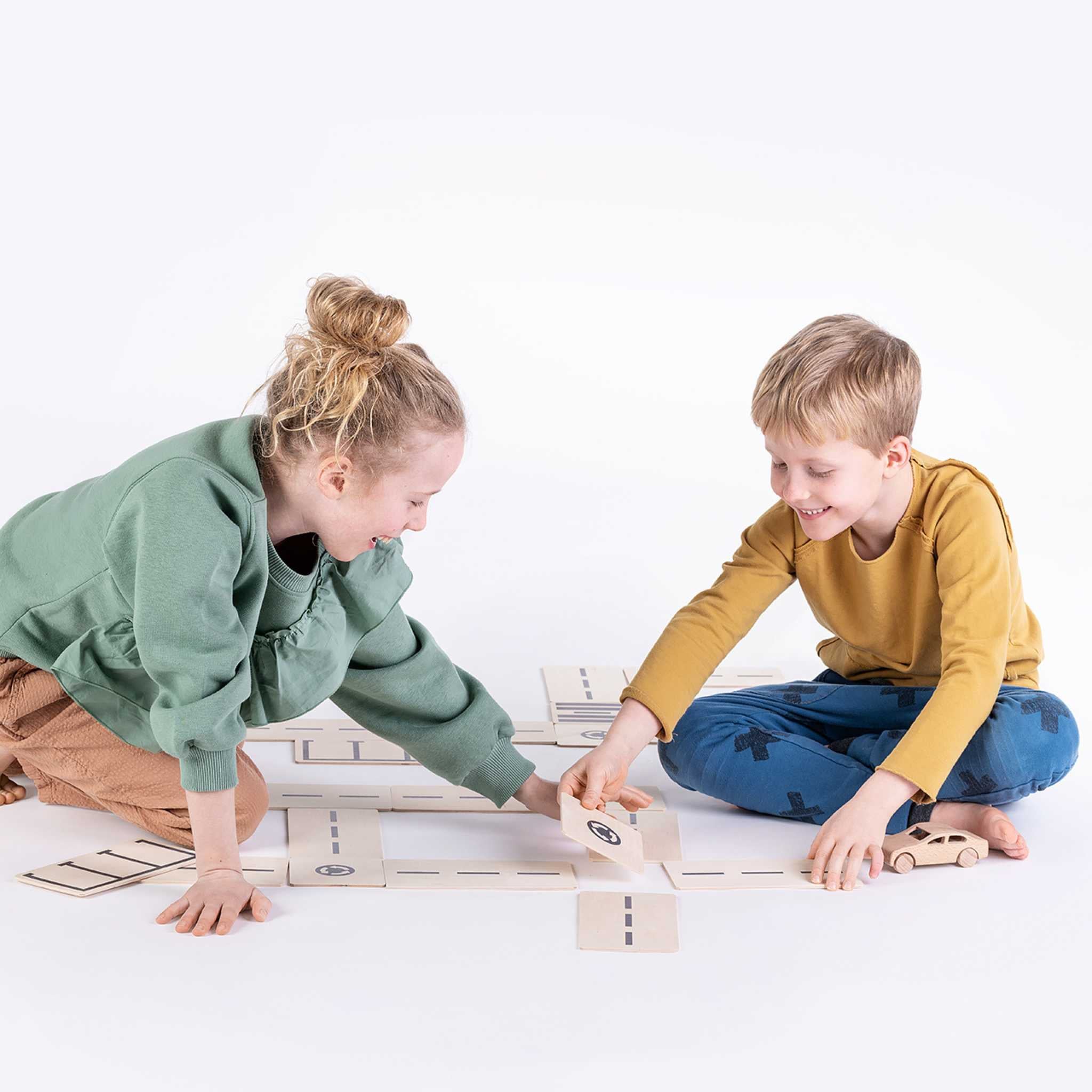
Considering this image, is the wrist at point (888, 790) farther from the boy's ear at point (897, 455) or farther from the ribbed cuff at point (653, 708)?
the boy's ear at point (897, 455)

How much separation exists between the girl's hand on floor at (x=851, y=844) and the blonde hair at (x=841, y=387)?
538 mm

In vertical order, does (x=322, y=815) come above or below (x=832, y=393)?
below

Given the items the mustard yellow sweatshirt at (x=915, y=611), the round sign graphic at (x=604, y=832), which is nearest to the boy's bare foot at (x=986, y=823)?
the mustard yellow sweatshirt at (x=915, y=611)

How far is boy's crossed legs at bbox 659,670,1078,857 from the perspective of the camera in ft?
6.89

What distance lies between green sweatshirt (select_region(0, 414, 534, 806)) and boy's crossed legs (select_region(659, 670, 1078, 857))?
330mm

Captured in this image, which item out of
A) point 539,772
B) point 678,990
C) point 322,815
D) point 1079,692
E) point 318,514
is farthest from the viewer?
point 1079,692

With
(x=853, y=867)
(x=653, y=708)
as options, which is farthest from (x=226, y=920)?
(x=853, y=867)

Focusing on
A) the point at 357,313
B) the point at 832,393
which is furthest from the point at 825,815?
the point at 357,313

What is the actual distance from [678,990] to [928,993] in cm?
30

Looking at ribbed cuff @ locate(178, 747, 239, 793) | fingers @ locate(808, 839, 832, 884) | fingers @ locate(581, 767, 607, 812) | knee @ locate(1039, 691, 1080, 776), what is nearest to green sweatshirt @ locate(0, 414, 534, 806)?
ribbed cuff @ locate(178, 747, 239, 793)

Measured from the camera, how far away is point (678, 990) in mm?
1614

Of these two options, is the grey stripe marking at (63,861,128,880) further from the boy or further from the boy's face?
the boy's face

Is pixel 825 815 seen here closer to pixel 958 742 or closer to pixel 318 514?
pixel 958 742

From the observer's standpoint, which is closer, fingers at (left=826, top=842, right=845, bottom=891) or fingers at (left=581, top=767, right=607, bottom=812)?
fingers at (left=826, top=842, right=845, bottom=891)
